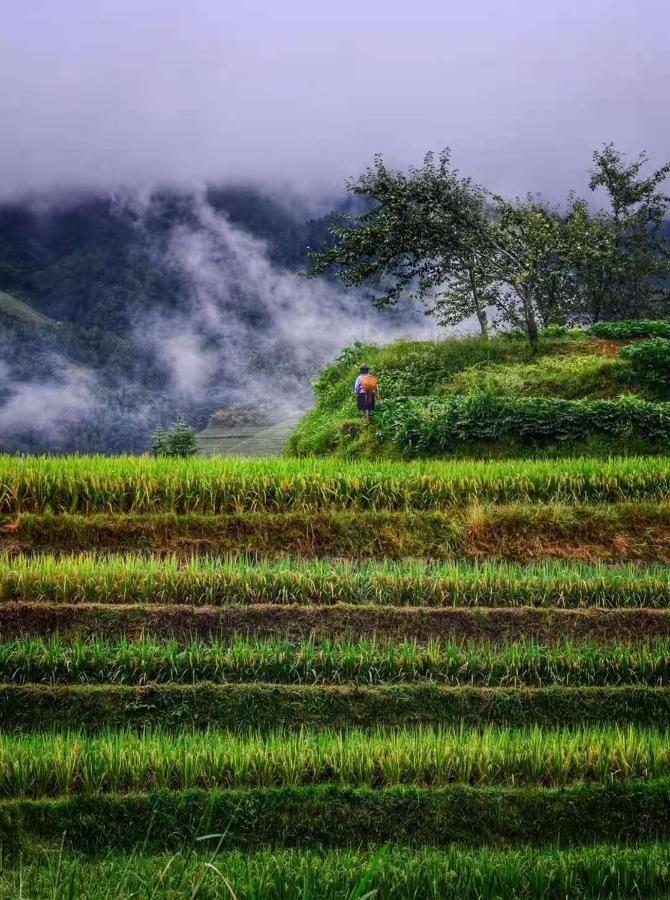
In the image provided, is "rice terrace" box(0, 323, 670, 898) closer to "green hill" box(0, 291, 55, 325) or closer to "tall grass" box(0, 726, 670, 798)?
"tall grass" box(0, 726, 670, 798)

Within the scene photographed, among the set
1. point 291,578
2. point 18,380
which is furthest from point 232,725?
point 18,380

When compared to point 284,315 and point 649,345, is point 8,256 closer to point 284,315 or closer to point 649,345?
point 284,315

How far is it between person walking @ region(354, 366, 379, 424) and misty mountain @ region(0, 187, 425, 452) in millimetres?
37676

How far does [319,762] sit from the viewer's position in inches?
217

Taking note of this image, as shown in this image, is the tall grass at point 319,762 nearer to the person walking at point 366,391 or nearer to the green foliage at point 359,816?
the green foliage at point 359,816

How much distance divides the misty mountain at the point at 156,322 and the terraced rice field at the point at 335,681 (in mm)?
43455

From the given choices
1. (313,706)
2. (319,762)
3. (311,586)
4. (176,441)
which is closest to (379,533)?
(311,586)

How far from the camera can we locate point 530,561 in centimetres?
1073

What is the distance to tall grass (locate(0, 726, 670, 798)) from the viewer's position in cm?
533

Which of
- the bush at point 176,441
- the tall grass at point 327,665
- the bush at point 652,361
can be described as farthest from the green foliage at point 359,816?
the bush at point 176,441

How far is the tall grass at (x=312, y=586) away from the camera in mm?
9070

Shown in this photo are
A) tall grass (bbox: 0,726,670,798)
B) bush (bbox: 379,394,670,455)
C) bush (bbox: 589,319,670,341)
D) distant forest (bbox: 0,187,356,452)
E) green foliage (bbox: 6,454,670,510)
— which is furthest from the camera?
distant forest (bbox: 0,187,356,452)

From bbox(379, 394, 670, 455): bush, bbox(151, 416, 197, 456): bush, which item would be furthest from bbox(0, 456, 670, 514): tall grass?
bbox(151, 416, 197, 456): bush

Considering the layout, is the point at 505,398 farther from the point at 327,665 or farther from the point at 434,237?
the point at 327,665
